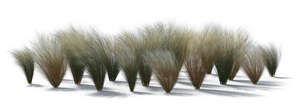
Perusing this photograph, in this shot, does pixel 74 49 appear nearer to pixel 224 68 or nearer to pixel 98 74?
pixel 98 74

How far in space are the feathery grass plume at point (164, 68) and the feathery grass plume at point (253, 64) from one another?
2367mm

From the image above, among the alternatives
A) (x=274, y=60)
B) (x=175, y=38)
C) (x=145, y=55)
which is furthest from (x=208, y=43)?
(x=274, y=60)

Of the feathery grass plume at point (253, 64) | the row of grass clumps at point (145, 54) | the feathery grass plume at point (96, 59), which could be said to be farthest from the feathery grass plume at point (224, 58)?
the feathery grass plume at point (96, 59)

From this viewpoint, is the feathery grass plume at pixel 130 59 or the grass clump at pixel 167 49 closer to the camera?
the grass clump at pixel 167 49

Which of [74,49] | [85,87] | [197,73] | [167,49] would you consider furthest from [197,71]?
[74,49]

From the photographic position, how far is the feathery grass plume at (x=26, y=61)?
1038 cm

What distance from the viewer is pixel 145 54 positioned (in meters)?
9.23

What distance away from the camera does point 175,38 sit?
10.4 metres

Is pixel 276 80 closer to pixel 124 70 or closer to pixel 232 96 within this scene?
pixel 232 96

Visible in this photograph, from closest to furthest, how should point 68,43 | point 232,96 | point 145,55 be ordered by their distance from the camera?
point 232,96 < point 145,55 < point 68,43

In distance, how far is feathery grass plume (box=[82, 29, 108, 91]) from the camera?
29.9 ft

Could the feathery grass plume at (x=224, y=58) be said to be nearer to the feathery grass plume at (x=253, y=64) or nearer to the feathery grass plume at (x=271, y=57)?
the feathery grass plume at (x=253, y=64)

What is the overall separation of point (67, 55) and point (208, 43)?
3053 mm

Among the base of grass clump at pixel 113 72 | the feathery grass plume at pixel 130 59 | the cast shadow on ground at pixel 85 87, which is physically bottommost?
the cast shadow on ground at pixel 85 87
